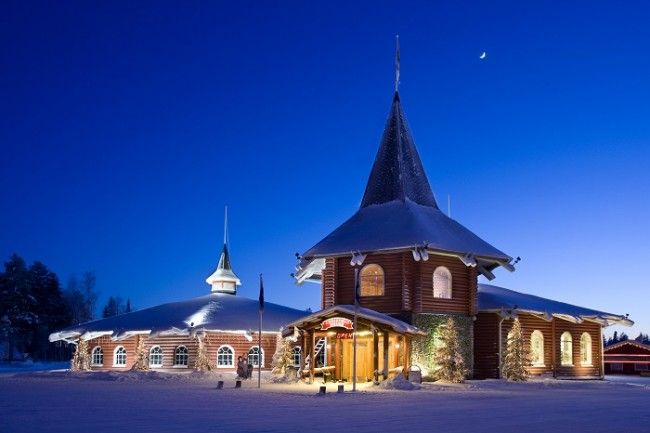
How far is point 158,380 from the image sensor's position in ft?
Result: 117

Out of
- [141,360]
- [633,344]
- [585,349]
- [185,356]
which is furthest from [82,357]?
[633,344]

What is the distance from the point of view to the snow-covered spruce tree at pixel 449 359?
33219 millimetres

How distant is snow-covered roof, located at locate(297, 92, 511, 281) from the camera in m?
36.1

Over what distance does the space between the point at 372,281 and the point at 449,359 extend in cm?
561

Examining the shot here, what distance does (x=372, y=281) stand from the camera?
3662 cm

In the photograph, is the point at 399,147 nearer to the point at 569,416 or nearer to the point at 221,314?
the point at 221,314

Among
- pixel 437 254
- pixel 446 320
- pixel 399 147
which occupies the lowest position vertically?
pixel 446 320

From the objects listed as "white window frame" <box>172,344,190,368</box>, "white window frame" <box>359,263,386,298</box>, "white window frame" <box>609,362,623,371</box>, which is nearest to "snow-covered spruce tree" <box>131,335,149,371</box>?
"white window frame" <box>172,344,190,368</box>

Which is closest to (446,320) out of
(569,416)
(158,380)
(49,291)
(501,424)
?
(158,380)

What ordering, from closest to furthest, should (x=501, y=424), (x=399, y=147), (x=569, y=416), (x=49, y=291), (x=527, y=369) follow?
(x=501, y=424) < (x=569, y=416) < (x=527, y=369) < (x=399, y=147) < (x=49, y=291)

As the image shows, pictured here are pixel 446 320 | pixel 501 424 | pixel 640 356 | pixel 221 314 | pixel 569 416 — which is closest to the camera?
pixel 501 424

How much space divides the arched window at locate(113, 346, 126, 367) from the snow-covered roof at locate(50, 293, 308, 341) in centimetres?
146

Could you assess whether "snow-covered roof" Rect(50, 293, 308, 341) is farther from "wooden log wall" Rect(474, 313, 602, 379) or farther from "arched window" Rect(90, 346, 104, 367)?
"wooden log wall" Rect(474, 313, 602, 379)

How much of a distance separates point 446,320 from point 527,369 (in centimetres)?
619
